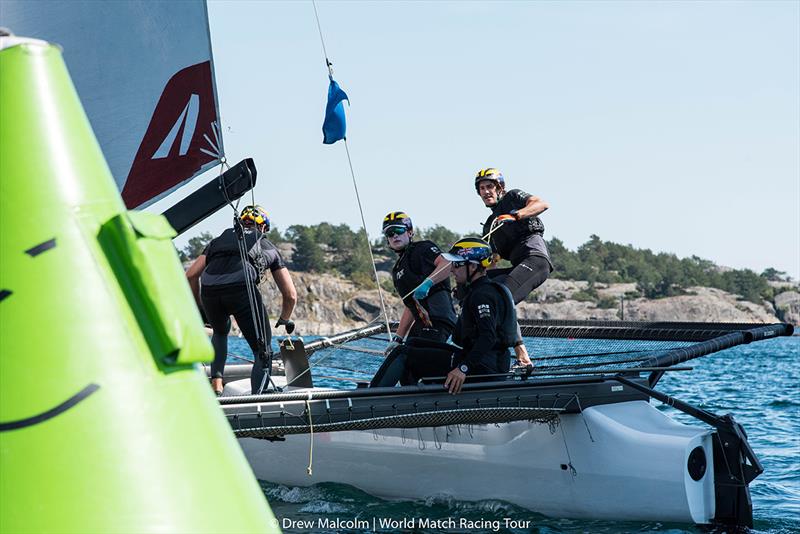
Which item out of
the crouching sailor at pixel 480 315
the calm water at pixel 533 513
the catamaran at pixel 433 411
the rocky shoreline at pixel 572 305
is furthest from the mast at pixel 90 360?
the rocky shoreline at pixel 572 305

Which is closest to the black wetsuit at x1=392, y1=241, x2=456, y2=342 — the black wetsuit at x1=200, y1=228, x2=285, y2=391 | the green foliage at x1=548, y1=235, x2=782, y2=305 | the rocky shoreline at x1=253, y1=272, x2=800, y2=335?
the black wetsuit at x1=200, y1=228, x2=285, y2=391

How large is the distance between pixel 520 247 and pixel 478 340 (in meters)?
1.70

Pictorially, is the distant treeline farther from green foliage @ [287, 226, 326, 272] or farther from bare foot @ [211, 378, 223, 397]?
bare foot @ [211, 378, 223, 397]

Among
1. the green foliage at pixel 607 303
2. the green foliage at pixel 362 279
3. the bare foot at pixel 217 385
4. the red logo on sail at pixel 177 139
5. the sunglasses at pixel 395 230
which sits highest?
the red logo on sail at pixel 177 139

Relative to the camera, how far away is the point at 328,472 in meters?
6.82

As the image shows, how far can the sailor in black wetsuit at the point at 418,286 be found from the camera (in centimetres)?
648

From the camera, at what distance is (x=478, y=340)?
225 inches

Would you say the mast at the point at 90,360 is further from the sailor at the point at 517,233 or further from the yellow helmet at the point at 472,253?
the sailor at the point at 517,233

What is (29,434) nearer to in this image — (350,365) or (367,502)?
(367,502)

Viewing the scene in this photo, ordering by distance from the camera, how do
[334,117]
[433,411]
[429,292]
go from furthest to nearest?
[334,117], [429,292], [433,411]

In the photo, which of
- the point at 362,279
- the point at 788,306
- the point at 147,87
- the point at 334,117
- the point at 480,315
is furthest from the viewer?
the point at 362,279

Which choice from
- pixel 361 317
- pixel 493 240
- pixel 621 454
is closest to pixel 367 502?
pixel 621 454

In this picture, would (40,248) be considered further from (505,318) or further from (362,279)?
(362,279)

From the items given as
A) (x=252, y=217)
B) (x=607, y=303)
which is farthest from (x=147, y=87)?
(x=607, y=303)
